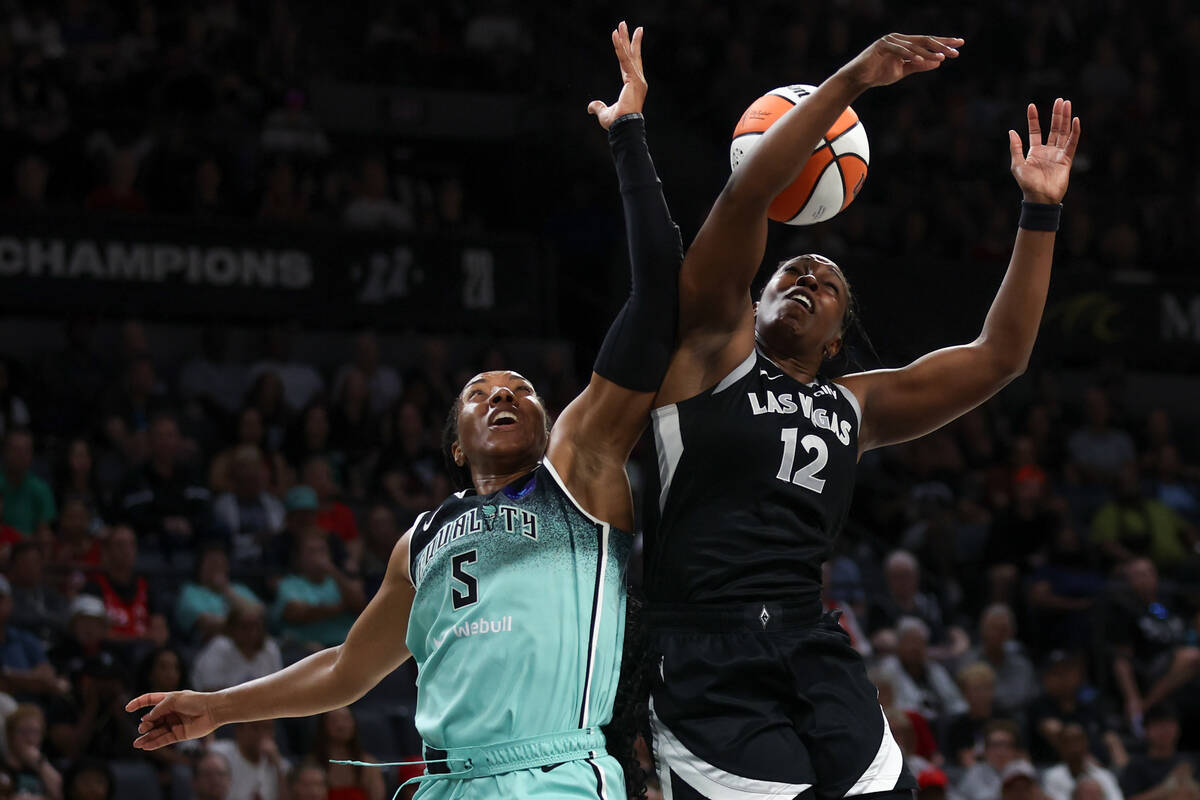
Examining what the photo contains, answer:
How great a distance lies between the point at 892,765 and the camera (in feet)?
13.3

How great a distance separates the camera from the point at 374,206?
13.6 m

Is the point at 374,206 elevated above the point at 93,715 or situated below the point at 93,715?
above

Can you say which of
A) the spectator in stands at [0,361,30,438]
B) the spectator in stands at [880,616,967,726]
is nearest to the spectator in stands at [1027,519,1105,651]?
the spectator in stands at [880,616,967,726]

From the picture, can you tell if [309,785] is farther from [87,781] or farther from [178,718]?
[178,718]

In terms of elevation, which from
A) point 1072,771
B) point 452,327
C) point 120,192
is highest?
point 120,192

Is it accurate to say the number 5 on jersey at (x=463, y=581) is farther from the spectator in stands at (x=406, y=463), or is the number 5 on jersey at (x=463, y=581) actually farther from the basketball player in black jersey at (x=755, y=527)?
the spectator in stands at (x=406, y=463)

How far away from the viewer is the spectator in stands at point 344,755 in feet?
28.7

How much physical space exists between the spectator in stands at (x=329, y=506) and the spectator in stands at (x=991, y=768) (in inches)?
162

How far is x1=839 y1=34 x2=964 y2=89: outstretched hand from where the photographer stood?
3971 millimetres

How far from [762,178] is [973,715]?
7581mm

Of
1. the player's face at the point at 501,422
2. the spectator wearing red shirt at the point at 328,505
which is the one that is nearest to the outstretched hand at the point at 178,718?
the player's face at the point at 501,422

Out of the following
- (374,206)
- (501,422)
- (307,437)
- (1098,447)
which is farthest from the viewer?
(1098,447)

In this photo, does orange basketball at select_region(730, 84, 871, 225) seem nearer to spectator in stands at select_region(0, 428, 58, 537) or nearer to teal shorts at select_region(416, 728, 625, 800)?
teal shorts at select_region(416, 728, 625, 800)

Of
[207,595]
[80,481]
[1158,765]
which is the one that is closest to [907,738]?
[1158,765]
